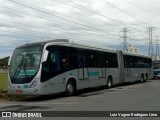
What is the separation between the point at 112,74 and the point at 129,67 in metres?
4.80

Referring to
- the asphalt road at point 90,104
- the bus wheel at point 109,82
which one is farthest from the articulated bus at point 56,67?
the asphalt road at point 90,104

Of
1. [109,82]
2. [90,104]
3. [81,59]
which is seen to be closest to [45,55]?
[90,104]

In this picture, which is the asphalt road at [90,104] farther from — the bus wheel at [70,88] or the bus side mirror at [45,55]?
the bus side mirror at [45,55]

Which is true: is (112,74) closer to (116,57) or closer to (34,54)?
(116,57)

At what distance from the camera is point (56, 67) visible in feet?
62.3

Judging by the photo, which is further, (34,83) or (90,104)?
(34,83)

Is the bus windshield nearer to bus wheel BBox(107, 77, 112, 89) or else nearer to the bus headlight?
the bus headlight

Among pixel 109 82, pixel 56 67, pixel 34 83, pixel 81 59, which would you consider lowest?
pixel 109 82

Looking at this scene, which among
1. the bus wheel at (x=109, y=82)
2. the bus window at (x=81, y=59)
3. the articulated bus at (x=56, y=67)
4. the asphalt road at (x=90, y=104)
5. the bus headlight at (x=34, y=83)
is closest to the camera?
the asphalt road at (x=90, y=104)

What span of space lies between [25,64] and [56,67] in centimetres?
166

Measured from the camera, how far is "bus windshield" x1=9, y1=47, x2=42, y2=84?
1803cm

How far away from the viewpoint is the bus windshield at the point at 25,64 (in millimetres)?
18031

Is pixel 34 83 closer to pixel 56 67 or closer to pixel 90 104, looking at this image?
pixel 56 67

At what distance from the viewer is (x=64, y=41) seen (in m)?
20.6
